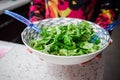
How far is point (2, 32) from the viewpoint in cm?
192

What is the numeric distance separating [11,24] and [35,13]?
115cm

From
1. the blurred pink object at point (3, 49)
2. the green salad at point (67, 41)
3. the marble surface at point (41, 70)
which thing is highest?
Answer: the green salad at point (67, 41)

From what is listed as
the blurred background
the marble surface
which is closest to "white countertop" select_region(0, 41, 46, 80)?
the marble surface

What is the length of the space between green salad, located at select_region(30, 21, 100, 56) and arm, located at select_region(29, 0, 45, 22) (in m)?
0.18

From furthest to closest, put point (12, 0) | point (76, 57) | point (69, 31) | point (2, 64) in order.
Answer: point (12, 0)
point (2, 64)
point (69, 31)
point (76, 57)

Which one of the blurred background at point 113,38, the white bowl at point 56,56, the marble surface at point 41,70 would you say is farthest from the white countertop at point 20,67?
the blurred background at point 113,38

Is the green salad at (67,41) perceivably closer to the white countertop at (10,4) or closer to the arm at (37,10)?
the arm at (37,10)

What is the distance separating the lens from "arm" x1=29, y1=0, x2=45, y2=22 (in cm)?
94

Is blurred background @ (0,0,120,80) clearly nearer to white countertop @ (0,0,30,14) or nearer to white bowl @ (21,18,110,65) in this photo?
white countertop @ (0,0,30,14)

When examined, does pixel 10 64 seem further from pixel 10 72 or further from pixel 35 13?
pixel 35 13

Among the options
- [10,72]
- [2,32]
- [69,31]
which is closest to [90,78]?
[69,31]

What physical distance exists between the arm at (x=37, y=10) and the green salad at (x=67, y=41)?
18 centimetres

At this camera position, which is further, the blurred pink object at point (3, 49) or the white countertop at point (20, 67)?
the blurred pink object at point (3, 49)

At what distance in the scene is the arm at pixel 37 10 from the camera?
94cm
